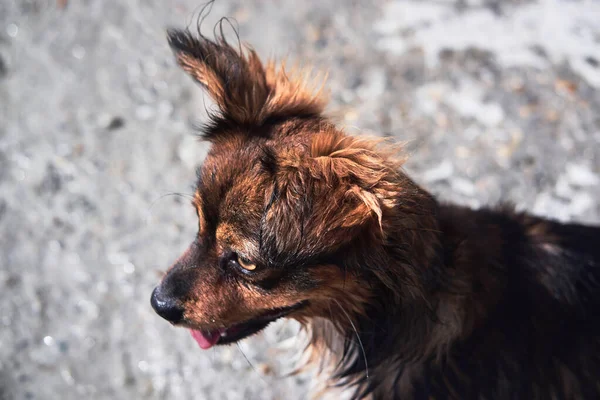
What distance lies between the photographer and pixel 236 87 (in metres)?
2.45

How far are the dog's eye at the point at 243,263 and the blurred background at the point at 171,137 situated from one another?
1.30m

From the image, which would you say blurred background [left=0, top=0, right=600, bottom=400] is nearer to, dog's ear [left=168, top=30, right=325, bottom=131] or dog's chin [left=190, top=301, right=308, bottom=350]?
dog's chin [left=190, top=301, right=308, bottom=350]

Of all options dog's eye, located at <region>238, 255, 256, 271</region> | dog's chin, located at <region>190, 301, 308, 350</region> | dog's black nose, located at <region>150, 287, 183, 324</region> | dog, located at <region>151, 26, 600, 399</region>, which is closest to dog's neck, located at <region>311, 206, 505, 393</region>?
dog, located at <region>151, 26, 600, 399</region>

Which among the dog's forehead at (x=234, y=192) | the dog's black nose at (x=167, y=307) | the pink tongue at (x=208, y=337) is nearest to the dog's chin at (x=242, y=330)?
the pink tongue at (x=208, y=337)

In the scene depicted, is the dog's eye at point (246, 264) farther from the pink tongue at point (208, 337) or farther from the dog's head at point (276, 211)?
the pink tongue at point (208, 337)

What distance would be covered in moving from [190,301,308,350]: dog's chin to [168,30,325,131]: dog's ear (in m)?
0.74

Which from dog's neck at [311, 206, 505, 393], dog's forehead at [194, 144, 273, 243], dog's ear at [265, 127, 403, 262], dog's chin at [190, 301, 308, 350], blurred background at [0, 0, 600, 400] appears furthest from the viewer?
blurred background at [0, 0, 600, 400]

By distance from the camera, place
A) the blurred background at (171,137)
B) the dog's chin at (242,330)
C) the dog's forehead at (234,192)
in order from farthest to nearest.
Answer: the blurred background at (171,137) < the dog's chin at (242,330) < the dog's forehead at (234,192)

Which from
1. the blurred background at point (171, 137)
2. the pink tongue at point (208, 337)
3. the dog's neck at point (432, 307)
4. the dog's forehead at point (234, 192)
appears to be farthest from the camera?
the blurred background at point (171, 137)

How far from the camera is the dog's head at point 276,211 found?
188cm

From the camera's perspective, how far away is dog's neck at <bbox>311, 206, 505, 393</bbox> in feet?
7.27

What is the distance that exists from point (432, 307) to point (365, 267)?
1.34 feet

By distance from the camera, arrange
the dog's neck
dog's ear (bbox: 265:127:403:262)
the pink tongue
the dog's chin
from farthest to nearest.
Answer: the pink tongue < the dog's chin < the dog's neck < dog's ear (bbox: 265:127:403:262)

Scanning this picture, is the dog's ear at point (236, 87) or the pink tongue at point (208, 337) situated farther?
the pink tongue at point (208, 337)
